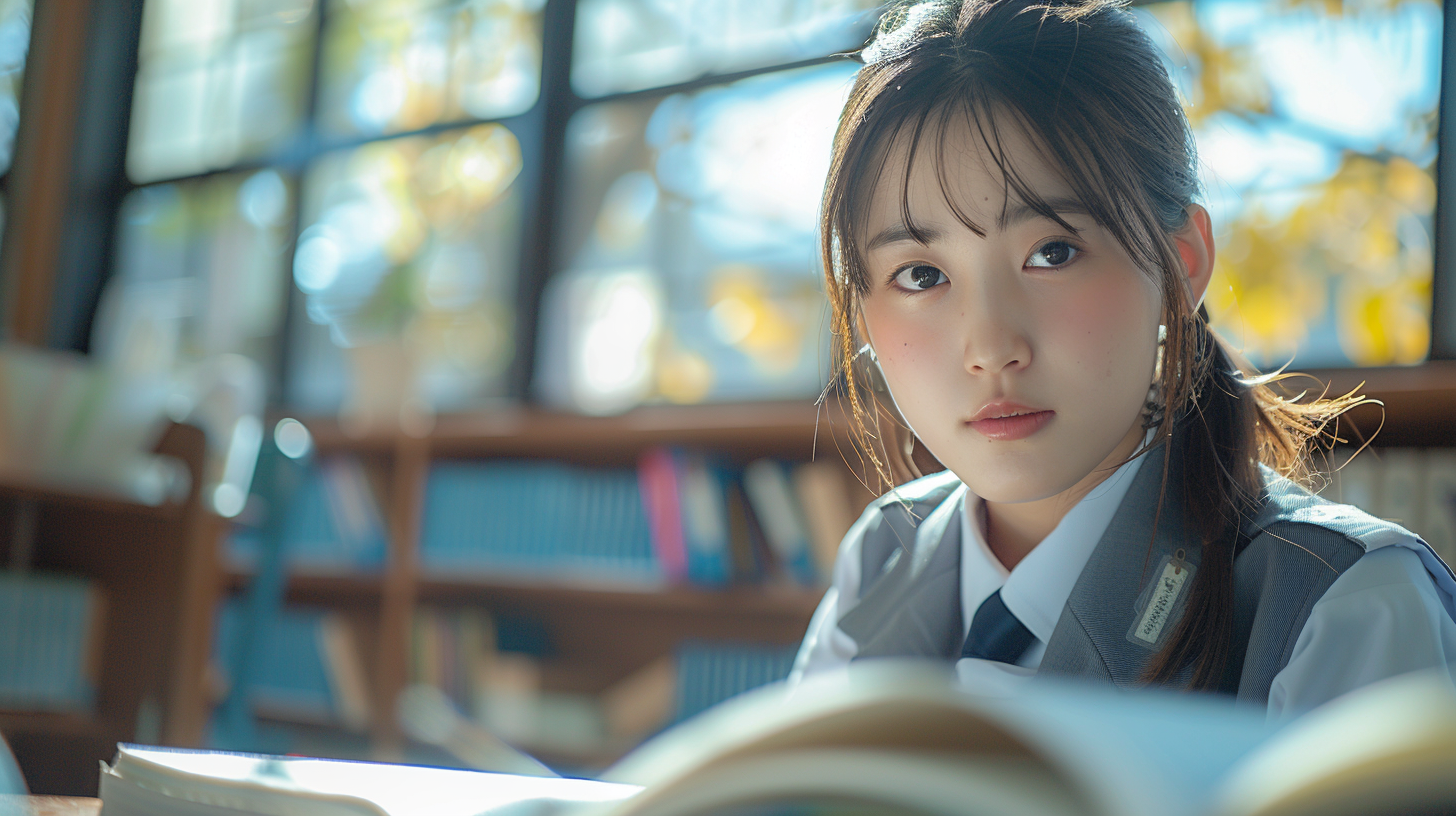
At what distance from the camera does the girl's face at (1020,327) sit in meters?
0.65

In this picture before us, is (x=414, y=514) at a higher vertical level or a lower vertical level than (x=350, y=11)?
lower

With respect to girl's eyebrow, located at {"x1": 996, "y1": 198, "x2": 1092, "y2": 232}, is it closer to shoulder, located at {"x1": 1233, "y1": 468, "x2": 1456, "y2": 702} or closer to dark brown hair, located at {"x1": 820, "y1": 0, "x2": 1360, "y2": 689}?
dark brown hair, located at {"x1": 820, "y1": 0, "x2": 1360, "y2": 689}

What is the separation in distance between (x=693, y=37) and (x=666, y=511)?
1.81m

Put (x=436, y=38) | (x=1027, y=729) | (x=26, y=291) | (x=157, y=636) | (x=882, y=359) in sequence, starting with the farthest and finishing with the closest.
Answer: (x=26, y=291)
(x=436, y=38)
(x=157, y=636)
(x=882, y=359)
(x=1027, y=729)

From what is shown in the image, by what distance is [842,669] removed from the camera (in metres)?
0.84

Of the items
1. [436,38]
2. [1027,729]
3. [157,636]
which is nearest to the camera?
[1027,729]

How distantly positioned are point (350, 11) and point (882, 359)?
185 inches

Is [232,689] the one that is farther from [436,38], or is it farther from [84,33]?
[84,33]

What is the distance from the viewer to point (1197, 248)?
75cm

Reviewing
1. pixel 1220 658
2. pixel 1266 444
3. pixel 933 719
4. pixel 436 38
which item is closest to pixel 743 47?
pixel 436 38

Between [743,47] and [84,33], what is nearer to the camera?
[743,47]

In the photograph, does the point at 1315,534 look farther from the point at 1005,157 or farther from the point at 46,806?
the point at 46,806

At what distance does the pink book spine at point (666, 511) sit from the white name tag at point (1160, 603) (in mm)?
2318

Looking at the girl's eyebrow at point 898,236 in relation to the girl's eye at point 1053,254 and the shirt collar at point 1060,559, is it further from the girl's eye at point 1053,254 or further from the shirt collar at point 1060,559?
the shirt collar at point 1060,559
